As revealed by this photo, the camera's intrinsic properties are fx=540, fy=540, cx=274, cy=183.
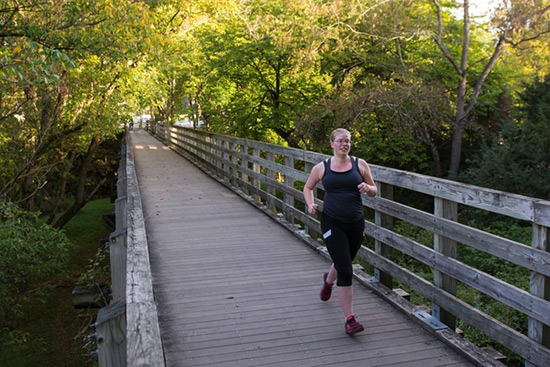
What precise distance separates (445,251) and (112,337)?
9.52 feet

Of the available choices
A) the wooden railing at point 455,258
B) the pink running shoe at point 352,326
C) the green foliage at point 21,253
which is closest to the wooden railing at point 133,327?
the pink running shoe at point 352,326

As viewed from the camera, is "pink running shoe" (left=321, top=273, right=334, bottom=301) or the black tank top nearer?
the black tank top

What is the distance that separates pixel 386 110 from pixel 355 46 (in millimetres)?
3877

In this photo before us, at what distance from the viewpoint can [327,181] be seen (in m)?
4.50

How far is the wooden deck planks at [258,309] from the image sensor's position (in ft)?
13.2

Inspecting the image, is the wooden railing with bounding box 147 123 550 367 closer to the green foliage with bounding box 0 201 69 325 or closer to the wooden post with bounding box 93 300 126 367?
the wooden post with bounding box 93 300 126 367

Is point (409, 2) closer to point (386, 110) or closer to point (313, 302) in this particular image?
point (386, 110)

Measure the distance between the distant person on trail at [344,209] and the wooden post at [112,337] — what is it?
7.14 ft

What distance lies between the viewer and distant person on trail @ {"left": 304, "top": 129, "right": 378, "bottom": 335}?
440cm

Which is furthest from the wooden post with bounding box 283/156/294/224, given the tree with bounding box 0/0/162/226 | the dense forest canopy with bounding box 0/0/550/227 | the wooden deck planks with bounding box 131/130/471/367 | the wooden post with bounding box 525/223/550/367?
the dense forest canopy with bounding box 0/0/550/227

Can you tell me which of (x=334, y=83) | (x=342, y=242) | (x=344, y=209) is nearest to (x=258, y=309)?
(x=342, y=242)

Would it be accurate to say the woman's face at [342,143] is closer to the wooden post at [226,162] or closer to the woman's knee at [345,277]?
the woman's knee at [345,277]

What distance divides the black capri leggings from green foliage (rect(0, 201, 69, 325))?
823 centimetres

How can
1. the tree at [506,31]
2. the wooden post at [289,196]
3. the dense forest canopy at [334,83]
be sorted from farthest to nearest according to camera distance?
the tree at [506,31] → the dense forest canopy at [334,83] → the wooden post at [289,196]
